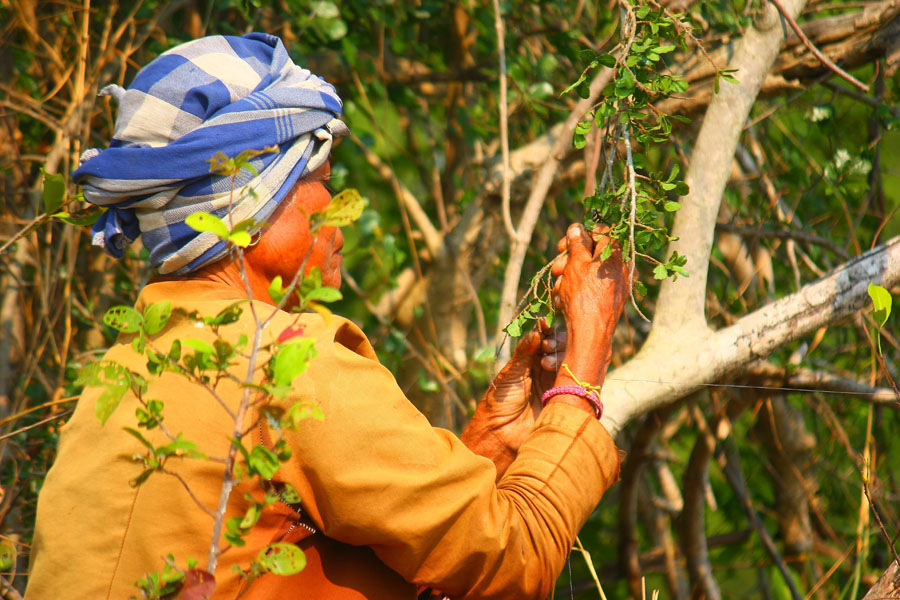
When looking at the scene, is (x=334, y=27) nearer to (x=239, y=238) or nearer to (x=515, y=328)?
(x=515, y=328)

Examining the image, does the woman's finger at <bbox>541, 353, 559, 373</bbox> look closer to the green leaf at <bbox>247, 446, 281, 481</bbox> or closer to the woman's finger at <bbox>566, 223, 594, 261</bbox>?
the woman's finger at <bbox>566, 223, 594, 261</bbox>

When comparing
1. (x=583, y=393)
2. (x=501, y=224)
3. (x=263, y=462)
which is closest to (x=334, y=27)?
(x=501, y=224)

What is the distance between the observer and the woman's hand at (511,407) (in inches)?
74.4

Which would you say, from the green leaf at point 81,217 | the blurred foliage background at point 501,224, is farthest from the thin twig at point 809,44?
the green leaf at point 81,217

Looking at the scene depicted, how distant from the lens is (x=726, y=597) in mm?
4473

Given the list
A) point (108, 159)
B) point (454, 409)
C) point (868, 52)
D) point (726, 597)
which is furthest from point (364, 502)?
point (726, 597)

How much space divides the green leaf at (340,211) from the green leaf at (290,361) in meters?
0.17

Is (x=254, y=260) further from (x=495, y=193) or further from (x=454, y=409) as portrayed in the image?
(x=454, y=409)

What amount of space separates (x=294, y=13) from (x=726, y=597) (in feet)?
11.3

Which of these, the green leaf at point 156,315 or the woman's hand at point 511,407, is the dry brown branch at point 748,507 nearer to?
the woman's hand at point 511,407

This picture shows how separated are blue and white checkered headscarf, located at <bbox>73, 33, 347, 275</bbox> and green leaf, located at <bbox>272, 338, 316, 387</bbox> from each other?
0.49 meters

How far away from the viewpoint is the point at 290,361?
1038 mm

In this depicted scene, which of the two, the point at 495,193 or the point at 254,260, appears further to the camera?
the point at 495,193

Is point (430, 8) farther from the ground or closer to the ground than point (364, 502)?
farther from the ground
